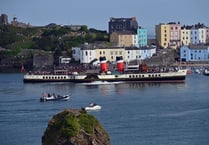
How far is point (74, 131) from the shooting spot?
11.3 metres

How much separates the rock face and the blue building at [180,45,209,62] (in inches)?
1295

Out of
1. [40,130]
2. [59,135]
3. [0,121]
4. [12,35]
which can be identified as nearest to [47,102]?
[0,121]

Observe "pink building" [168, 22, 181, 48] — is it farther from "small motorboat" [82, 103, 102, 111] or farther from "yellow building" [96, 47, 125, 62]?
"small motorboat" [82, 103, 102, 111]

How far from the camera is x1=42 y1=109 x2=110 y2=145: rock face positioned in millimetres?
11289

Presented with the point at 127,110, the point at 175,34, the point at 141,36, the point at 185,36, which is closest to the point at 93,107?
the point at 127,110

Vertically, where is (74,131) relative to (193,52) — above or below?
below

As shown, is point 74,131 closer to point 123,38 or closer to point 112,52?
point 112,52

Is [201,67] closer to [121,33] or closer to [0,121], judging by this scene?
[121,33]

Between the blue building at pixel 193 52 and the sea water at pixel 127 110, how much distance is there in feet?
39.6

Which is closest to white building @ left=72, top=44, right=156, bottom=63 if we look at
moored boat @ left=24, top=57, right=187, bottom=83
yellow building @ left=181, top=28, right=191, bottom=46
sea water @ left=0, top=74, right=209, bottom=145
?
moored boat @ left=24, top=57, right=187, bottom=83

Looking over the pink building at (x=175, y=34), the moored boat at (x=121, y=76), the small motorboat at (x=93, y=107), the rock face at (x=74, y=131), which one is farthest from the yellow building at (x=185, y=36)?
the rock face at (x=74, y=131)

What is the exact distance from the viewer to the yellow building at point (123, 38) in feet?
155

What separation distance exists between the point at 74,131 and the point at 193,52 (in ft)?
110

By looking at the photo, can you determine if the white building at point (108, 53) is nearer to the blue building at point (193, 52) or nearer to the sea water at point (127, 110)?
the blue building at point (193, 52)
